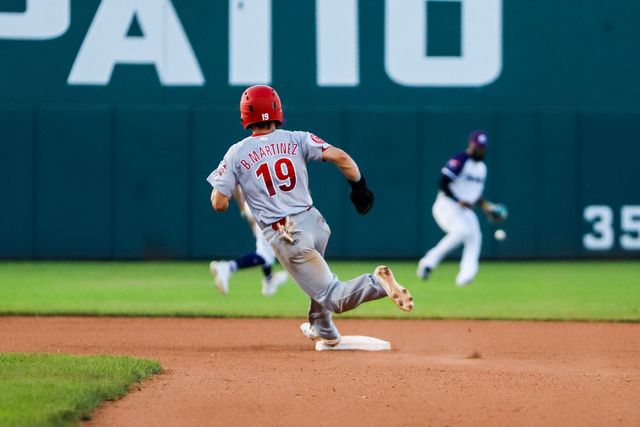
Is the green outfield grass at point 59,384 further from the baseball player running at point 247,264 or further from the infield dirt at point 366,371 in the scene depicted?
the baseball player running at point 247,264

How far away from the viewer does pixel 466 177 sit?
15.1 meters

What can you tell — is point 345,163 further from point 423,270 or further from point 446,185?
point 423,270

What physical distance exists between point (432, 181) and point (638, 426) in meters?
13.5

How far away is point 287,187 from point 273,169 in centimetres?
15

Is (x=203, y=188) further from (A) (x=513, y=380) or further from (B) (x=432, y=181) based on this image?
(A) (x=513, y=380)

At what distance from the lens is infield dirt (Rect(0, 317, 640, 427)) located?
6168 millimetres

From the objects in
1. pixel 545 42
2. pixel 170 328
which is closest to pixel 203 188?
pixel 545 42

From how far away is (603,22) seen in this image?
19875 mm

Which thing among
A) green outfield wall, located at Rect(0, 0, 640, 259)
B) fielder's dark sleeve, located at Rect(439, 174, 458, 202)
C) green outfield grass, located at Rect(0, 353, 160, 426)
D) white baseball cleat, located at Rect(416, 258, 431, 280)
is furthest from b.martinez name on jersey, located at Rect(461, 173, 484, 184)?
green outfield grass, located at Rect(0, 353, 160, 426)

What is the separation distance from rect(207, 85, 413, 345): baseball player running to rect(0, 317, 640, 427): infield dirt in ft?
1.82

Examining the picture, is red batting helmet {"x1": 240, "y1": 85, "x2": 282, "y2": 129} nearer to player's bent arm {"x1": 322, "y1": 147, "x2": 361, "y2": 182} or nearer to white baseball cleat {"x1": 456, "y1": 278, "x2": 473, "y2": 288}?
player's bent arm {"x1": 322, "y1": 147, "x2": 361, "y2": 182}

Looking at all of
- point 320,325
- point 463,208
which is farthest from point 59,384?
point 463,208

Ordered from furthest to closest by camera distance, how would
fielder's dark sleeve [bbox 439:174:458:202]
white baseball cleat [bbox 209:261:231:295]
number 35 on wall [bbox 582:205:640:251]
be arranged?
number 35 on wall [bbox 582:205:640:251], fielder's dark sleeve [bbox 439:174:458:202], white baseball cleat [bbox 209:261:231:295]

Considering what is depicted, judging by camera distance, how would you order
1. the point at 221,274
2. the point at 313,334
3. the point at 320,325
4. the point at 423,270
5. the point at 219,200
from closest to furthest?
the point at 219,200 < the point at 320,325 < the point at 313,334 < the point at 221,274 < the point at 423,270
